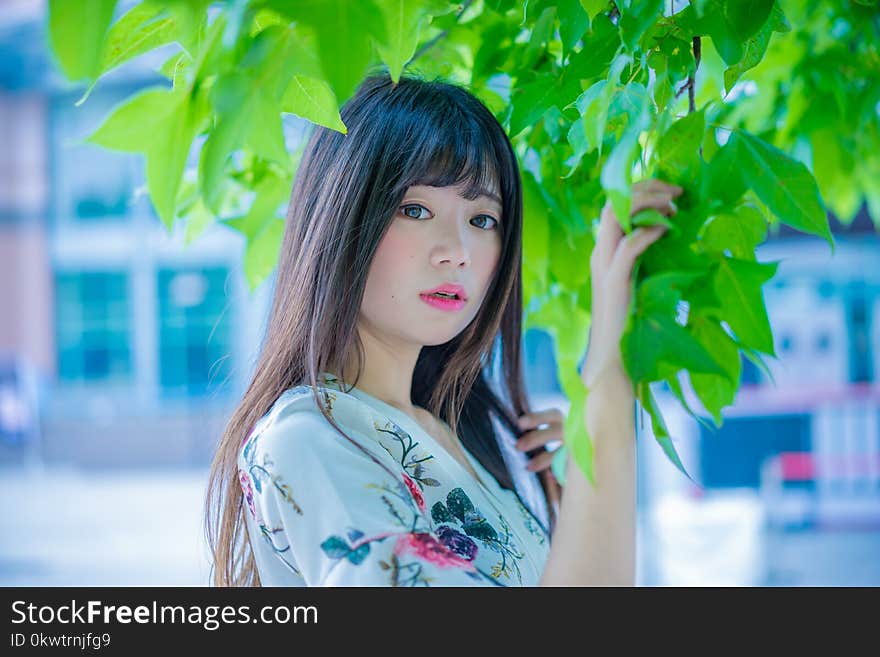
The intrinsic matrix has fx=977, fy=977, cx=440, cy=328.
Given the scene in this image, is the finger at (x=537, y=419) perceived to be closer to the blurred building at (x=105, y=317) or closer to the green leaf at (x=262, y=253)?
the green leaf at (x=262, y=253)

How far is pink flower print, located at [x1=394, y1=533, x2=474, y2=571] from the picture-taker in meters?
0.65

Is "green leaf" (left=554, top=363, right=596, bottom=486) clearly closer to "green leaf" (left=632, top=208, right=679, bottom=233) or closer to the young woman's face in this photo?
"green leaf" (left=632, top=208, right=679, bottom=233)

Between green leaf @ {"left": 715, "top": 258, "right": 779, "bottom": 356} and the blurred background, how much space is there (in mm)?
2117

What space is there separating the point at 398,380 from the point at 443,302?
13 centimetres

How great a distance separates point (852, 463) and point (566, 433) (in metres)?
4.52

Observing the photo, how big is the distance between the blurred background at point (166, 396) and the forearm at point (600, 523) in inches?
81.8

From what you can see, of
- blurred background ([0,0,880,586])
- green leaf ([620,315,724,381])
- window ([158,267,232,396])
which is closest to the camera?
green leaf ([620,315,724,381])

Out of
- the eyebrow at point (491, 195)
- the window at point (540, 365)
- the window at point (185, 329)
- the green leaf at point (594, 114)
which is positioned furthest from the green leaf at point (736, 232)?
the window at point (185, 329)

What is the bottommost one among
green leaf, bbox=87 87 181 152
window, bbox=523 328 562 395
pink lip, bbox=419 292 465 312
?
pink lip, bbox=419 292 465 312

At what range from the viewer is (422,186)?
82 cm

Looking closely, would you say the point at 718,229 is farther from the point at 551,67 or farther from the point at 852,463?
the point at 852,463

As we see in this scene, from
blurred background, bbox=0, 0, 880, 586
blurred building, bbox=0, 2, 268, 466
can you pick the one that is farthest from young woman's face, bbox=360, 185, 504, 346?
blurred building, bbox=0, 2, 268, 466

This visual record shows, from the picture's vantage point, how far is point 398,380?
0.94m
